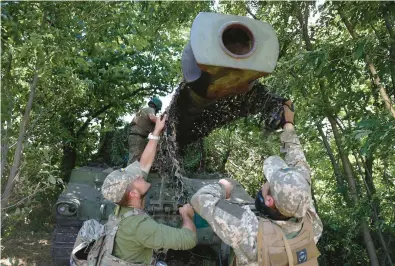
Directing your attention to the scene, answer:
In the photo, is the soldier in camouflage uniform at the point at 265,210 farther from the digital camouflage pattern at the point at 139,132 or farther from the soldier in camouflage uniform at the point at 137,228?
the digital camouflage pattern at the point at 139,132

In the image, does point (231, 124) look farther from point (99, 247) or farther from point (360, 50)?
point (99, 247)

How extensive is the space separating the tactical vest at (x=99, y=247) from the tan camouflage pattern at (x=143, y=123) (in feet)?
6.70

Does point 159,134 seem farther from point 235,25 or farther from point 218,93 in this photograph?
point 235,25

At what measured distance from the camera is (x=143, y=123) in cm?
500

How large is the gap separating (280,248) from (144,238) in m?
0.86

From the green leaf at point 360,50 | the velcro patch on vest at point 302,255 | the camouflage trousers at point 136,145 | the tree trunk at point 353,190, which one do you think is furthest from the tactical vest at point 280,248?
the camouflage trousers at point 136,145

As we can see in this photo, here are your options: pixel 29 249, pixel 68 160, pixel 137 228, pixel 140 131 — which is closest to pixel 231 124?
pixel 140 131

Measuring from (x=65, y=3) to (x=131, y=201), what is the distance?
78.3 inches

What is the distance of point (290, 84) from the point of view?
14.6 feet

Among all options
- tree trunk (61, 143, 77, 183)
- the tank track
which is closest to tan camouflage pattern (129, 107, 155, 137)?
the tank track

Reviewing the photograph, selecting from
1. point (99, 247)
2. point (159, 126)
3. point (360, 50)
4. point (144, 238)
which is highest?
point (360, 50)

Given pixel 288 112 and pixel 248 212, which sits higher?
pixel 288 112

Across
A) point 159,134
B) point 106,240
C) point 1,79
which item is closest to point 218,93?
point 159,134

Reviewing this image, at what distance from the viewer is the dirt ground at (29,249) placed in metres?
6.49
